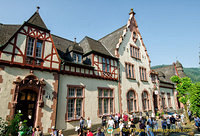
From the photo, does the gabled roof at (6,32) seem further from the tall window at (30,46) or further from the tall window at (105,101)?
the tall window at (105,101)

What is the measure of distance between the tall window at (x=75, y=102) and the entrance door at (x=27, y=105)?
123 inches

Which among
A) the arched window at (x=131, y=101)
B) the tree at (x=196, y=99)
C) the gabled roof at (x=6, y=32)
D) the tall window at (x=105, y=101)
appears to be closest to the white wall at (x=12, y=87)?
the gabled roof at (x=6, y=32)

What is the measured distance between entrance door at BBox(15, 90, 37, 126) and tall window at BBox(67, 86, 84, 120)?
3.13 m

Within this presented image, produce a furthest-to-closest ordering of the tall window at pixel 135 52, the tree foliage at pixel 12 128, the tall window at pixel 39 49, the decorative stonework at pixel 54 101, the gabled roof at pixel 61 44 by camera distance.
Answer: the tall window at pixel 135 52
the gabled roof at pixel 61 44
the tall window at pixel 39 49
the decorative stonework at pixel 54 101
the tree foliage at pixel 12 128

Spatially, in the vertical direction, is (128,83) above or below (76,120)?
above

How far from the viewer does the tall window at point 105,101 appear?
1506 cm

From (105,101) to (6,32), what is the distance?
1267cm

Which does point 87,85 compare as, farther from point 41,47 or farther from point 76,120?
point 41,47

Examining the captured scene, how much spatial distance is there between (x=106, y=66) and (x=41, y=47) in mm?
8488

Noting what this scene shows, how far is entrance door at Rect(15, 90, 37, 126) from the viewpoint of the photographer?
9.88 metres

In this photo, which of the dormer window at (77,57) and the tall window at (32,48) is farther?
the dormer window at (77,57)

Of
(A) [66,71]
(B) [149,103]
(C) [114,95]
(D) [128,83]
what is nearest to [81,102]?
(A) [66,71]

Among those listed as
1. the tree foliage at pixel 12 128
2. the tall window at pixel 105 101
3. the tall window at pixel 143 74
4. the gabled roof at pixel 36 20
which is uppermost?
the gabled roof at pixel 36 20

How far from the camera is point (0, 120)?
817 centimetres
